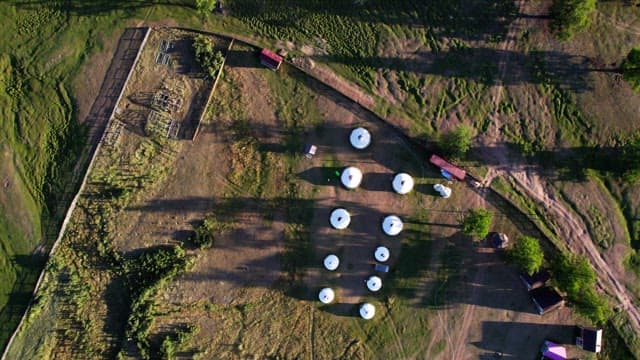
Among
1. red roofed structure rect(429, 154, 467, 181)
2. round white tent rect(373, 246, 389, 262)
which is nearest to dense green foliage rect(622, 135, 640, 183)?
red roofed structure rect(429, 154, 467, 181)

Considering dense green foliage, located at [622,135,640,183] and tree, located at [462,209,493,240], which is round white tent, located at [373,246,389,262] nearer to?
tree, located at [462,209,493,240]

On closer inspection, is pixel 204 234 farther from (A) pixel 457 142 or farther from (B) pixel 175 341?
(A) pixel 457 142

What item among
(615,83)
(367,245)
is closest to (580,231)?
(615,83)

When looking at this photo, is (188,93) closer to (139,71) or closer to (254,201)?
(139,71)

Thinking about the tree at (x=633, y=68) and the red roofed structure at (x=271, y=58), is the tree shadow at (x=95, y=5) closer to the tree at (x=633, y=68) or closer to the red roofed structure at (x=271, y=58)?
the red roofed structure at (x=271, y=58)

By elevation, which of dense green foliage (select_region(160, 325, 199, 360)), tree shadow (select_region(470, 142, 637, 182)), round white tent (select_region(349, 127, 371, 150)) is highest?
tree shadow (select_region(470, 142, 637, 182))

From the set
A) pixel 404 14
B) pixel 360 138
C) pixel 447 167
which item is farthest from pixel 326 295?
pixel 404 14
